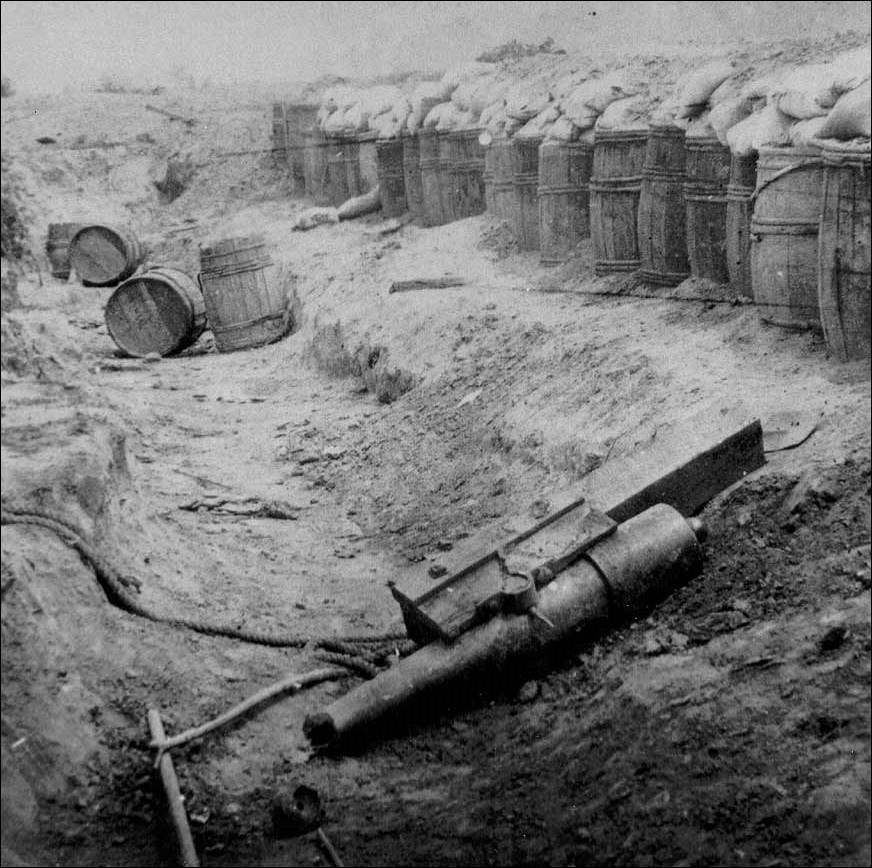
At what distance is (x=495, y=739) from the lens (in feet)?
11.4

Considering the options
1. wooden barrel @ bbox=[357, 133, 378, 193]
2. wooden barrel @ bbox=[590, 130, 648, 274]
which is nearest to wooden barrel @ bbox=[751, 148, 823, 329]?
wooden barrel @ bbox=[590, 130, 648, 274]

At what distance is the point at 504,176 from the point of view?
9.92m

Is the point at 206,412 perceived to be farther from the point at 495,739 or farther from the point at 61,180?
the point at 61,180

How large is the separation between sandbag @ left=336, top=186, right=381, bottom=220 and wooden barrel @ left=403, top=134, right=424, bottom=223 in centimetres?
119

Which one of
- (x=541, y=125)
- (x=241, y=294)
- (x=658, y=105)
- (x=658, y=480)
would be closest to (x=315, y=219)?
(x=241, y=294)

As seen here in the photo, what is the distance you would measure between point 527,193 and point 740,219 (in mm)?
3534

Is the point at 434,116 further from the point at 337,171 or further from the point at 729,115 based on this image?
the point at 729,115

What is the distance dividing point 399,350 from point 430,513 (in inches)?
108

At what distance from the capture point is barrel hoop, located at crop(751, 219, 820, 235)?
16.5ft

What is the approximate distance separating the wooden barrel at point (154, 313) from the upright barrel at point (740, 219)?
640 centimetres

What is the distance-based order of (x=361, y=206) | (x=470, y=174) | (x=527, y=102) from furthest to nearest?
(x=361, y=206) → (x=470, y=174) → (x=527, y=102)

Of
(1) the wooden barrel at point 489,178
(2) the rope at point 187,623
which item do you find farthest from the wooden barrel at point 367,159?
(2) the rope at point 187,623

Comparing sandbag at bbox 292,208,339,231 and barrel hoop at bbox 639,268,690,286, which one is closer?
barrel hoop at bbox 639,268,690,286

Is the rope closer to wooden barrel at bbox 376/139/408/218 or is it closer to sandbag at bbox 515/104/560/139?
sandbag at bbox 515/104/560/139
